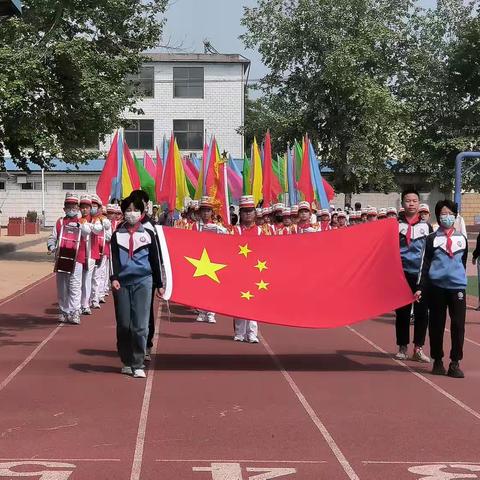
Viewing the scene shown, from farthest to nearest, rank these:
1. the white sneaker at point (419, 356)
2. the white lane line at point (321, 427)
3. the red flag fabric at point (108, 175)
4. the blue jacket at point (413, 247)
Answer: the red flag fabric at point (108, 175)
the blue jacket at point (413, 247)
the white sneaker at point (419, 356)
the white lane line at point (321, 427)

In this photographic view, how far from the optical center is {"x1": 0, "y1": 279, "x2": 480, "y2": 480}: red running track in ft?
20.2

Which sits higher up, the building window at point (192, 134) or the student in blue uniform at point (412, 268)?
the building window at point (192, 134)

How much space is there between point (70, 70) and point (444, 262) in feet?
63.0

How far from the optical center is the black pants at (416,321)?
10702 mm

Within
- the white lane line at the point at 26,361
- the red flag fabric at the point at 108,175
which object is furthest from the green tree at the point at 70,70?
the white lane line at the point at 26,361

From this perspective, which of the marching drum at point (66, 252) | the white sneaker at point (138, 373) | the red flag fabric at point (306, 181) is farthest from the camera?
the red flag fabric at point (306, 181)

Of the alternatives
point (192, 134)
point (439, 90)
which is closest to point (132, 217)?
point (439, 90)

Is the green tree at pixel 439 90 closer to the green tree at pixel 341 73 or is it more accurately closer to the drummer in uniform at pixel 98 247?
the green tree at pixel 341 73

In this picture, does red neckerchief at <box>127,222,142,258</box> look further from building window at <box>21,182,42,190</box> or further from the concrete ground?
building window at <box>21,182,42,190</box>

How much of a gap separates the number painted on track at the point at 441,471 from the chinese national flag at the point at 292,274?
12.8 feet

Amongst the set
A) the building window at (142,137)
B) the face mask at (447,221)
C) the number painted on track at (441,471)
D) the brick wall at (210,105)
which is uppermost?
the brick wall at (210,105)

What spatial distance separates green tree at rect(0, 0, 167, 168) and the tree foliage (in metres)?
12.7

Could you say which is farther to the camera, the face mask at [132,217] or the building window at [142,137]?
the building window at [142,137]

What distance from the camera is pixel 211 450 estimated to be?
6.54 m
